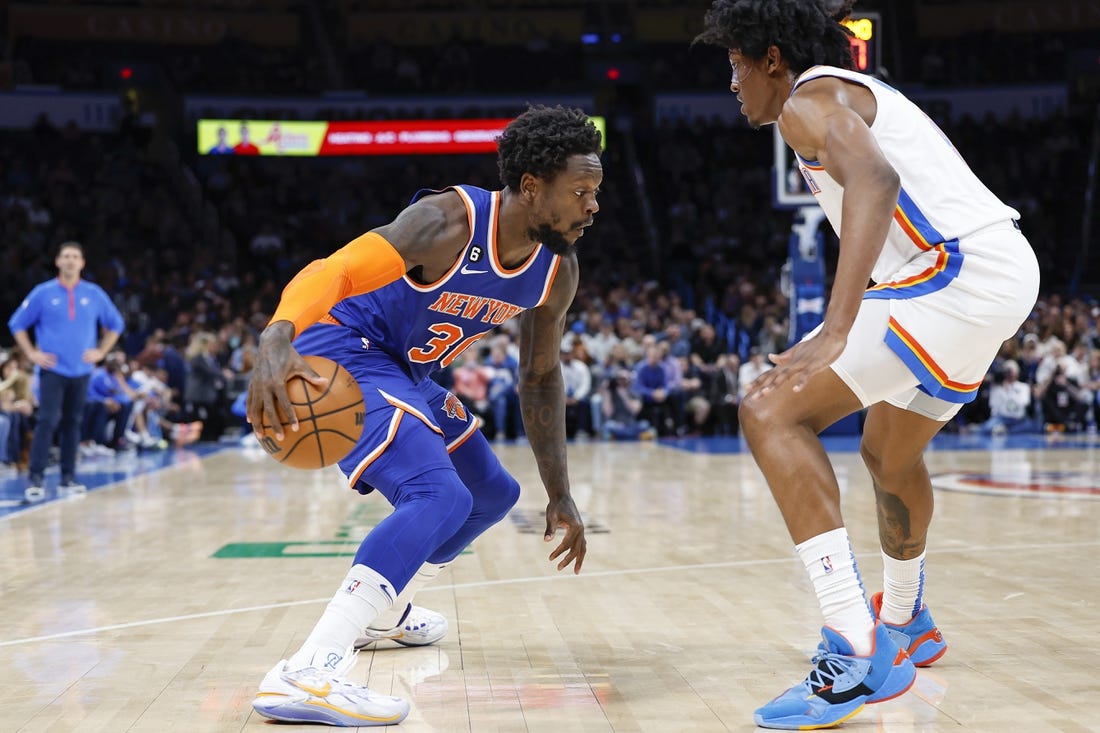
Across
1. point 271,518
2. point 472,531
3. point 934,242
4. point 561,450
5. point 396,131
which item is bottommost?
point 271,518

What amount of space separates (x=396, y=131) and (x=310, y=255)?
3.25 metres

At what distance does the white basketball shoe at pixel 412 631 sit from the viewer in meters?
3.95

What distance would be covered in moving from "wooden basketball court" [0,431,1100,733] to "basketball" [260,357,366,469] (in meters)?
0.66

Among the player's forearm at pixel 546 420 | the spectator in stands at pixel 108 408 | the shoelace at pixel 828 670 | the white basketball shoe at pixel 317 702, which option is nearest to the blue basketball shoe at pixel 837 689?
the shoelace at pixel 828 670

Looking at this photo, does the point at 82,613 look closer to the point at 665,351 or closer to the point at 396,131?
the point at 665,351

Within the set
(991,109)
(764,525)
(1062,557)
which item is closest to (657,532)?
(764,525)

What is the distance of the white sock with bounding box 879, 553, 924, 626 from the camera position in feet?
12.0

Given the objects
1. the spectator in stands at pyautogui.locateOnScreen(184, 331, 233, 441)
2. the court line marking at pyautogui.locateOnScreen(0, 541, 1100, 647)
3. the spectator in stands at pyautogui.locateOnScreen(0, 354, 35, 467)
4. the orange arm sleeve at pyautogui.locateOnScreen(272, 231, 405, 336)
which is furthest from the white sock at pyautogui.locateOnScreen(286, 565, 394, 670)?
the spectator in stands at pyautogui.locateOnScreen(184, 331, 233, 441)

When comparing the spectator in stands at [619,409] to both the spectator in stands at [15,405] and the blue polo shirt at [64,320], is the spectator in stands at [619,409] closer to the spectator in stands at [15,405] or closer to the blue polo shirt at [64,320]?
the spectator in stands at [15,405]

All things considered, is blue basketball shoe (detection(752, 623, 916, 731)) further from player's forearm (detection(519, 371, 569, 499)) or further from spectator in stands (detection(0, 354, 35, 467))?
spectator in stands (detection(0, 354, 35, 467))

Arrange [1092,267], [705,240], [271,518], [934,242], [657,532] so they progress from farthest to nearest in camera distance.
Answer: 1. [705,240]
2. [1092,267]
3. [271,518]
4. [657,532]
5. [934,242]

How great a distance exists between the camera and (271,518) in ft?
24.7

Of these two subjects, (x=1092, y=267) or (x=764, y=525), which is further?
(x=1092, y=267)

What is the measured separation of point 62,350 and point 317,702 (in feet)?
21.3
